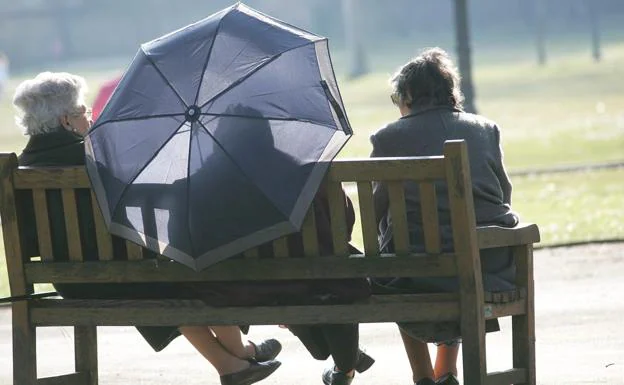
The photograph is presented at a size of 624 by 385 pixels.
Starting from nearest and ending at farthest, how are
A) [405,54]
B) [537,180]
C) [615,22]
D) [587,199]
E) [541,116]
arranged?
1. [587,199]
2. [537,180]
3. [541,116]
4. [405,54]
5. [615,22]

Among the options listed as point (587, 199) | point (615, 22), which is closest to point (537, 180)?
point (587, 199)

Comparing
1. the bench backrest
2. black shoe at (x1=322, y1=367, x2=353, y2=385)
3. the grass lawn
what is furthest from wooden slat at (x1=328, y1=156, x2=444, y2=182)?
the grass lawn

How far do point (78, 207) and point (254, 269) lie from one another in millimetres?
794

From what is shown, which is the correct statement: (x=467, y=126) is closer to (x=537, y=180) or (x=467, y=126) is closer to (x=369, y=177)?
(x=369, y=177)

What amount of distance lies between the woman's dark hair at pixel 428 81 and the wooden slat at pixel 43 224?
1485 mm

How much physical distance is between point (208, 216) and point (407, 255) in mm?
740

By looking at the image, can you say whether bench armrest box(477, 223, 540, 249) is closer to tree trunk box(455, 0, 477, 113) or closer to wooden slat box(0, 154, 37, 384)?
wooden slat box(0, 154, 37, 384)

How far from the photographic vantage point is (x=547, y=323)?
25.7 feet

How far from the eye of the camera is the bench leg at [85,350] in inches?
244

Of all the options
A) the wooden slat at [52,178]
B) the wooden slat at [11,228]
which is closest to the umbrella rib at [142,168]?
the wooden slat at [52,178]

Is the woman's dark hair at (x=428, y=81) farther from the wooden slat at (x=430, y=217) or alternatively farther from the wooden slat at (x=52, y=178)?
the wooden slat at (x=52, y=178)

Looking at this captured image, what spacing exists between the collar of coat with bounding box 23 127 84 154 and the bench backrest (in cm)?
18

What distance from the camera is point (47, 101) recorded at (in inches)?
225

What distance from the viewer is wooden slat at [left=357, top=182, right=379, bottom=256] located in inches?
206
